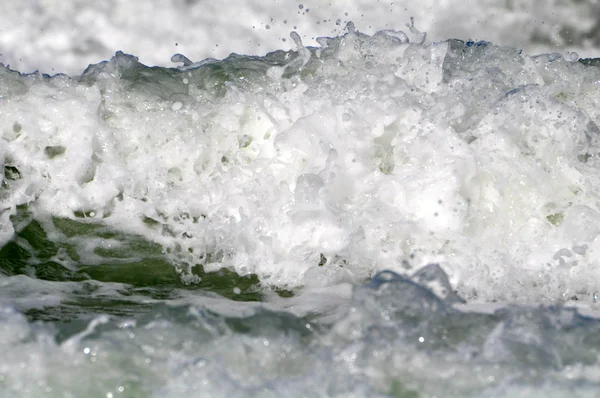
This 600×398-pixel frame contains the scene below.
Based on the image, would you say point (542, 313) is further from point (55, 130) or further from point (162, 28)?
point (162, 28)

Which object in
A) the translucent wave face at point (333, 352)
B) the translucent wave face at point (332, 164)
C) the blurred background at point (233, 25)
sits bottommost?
the translucent wave face at point (333, 352)

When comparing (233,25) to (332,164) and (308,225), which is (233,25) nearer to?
(332,164)

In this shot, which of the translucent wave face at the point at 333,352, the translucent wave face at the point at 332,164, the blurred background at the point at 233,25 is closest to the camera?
the translucent wave face at the point at 333,352

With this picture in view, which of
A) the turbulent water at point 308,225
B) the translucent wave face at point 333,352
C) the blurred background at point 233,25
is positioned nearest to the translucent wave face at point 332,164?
the turbulent water at point 308,225

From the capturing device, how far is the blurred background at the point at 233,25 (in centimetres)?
638

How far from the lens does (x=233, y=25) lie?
21.9 feet

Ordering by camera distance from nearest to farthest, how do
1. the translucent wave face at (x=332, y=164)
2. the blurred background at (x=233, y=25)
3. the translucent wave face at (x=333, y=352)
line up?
the translucent wave face at (x=333, y=352) < the translucent wave face at (x=332, y=164) < the blurred background at (x=233, y=25)

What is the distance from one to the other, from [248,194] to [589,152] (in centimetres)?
139

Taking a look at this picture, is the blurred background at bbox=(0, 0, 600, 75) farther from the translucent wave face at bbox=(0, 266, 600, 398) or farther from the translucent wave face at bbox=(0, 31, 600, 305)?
the translucent wave face at bbox=(0, 266, 600, 398)

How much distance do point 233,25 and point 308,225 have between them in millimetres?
4318

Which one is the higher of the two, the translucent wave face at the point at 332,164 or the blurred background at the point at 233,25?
the blurred background at the point at 233,25

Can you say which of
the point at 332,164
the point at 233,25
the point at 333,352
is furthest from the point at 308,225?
the point at 233,25

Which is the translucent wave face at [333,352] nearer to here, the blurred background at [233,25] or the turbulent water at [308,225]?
the turbulent water at [308,225]

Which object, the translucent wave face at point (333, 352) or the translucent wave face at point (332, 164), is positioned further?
the translucent wave face at point (332, 164)
